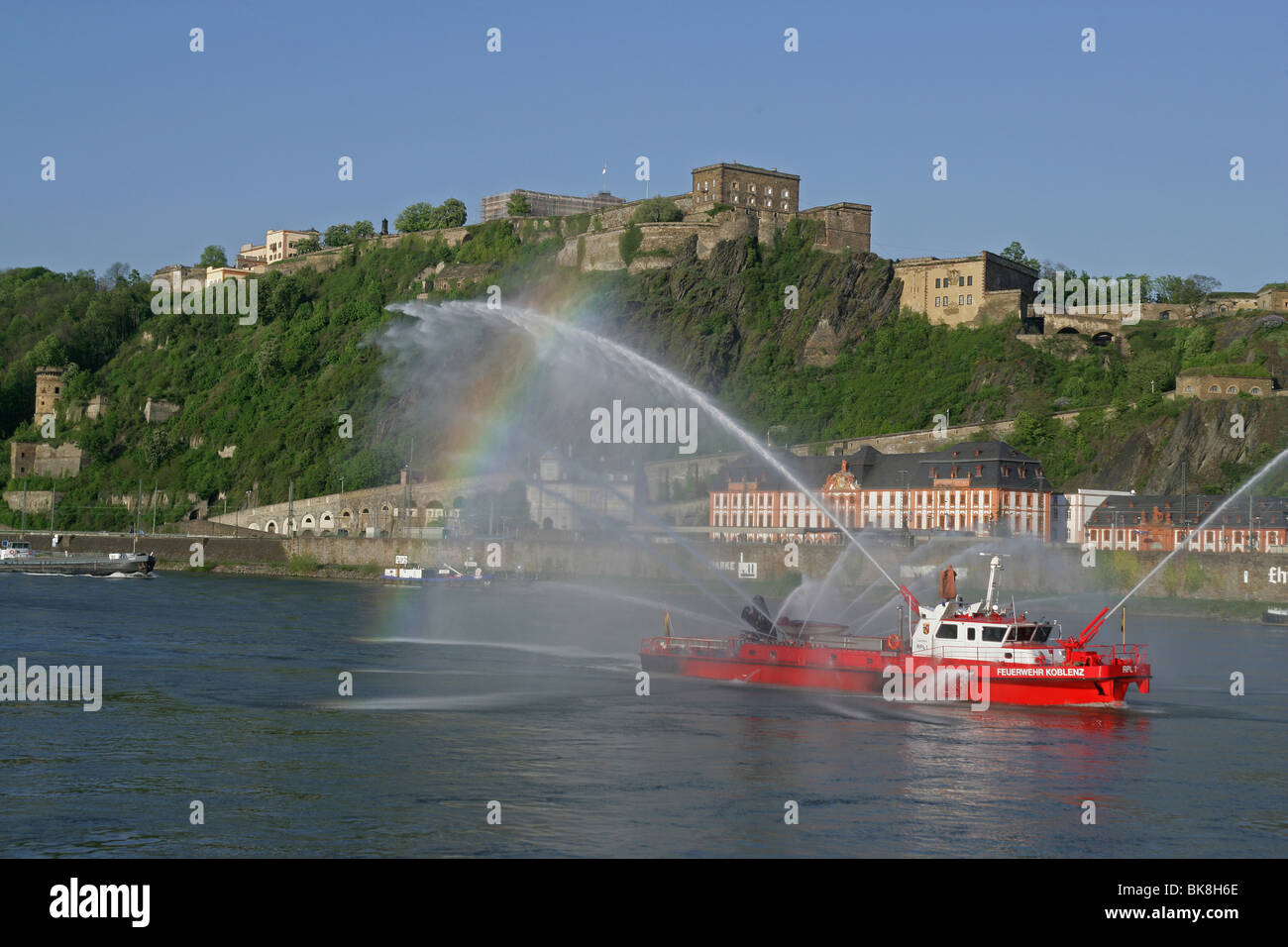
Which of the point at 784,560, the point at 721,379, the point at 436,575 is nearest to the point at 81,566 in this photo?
the point at 436,575

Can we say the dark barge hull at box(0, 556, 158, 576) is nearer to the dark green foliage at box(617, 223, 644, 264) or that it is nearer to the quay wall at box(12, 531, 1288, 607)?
the quay wall at box(12, 531, 1288, 607)

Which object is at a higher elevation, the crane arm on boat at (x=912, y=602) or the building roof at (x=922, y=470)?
the building roof at (x=922, y=470)

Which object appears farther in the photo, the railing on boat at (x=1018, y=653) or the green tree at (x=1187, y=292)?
the green tree at (x=1187, y=292)

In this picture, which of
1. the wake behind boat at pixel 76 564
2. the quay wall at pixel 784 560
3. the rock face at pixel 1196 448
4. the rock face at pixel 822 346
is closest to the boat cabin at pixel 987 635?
the quay wall at pixel 784 560

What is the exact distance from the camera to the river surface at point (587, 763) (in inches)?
1126

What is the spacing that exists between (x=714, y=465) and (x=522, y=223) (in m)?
72.3

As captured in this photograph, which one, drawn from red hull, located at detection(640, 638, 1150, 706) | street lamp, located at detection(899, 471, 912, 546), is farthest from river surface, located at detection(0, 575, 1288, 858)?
street lamp, located at detection(899, 471, 912, 546)

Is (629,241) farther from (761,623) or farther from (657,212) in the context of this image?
(761,623)

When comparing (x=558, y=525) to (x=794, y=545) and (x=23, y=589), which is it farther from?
(x=23, y=589)

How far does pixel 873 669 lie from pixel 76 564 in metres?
94.8

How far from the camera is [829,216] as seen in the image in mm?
167500

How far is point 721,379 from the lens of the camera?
15650 centimetres

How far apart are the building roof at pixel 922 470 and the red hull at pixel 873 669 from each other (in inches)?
2208

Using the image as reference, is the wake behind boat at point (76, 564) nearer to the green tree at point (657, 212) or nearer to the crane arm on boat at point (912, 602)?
the green tree at point (657, 212)
